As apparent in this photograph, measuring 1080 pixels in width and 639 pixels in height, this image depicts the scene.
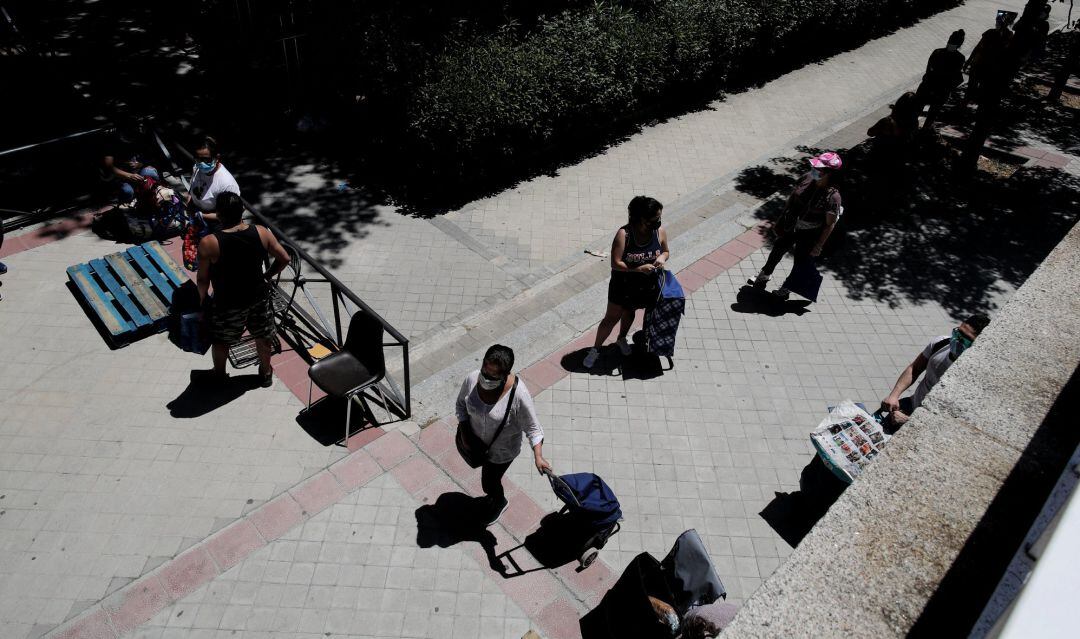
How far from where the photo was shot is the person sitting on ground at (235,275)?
5.44 metres

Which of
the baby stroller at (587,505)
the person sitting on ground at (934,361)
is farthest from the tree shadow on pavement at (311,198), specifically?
the person sitting on ground at (934,361)

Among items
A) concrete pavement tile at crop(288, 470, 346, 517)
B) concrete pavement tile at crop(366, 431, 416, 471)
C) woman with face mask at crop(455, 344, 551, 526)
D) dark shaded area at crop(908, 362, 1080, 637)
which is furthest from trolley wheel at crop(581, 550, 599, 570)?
dark shaded area at crop(908, 362, 1080, 637)

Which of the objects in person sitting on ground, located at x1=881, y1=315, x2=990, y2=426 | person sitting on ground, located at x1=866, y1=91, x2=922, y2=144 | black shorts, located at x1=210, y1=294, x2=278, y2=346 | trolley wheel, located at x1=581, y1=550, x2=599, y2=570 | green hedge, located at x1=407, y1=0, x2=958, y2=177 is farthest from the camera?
green hedge, located at x1=407, y1=0, x2=958, y2=177

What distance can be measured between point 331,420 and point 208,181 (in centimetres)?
311

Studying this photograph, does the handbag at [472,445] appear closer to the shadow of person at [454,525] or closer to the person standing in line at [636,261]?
the shadow of person at [454,525]

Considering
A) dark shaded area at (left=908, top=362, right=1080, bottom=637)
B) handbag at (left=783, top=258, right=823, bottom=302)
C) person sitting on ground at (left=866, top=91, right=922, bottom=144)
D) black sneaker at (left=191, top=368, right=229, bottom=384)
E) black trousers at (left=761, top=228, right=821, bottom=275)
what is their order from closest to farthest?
dark shaded area at (left=908, top=362, right=1080, bottom=637)
black sneaker at (left=191, top=368, right=229, bottom=384)
black trousers at (left=761, top=228, right=821, bottom=275)
handbag at (left=783, top=258, right=823, bottom=302)
person sitting on ground at (left=866, top=91, right=922, bottom=144)

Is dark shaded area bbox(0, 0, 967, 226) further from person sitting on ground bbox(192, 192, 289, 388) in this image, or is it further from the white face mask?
the white face mask

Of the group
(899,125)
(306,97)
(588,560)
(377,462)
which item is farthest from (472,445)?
(306,97)

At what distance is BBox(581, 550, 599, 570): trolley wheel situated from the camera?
201 inches

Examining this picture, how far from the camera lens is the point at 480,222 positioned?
368 inches

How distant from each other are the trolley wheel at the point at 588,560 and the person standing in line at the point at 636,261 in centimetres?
243

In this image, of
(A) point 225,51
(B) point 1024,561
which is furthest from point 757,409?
(A) point 225,51

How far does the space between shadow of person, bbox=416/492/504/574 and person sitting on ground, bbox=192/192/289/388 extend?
7.25ft

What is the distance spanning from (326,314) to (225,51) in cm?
654
